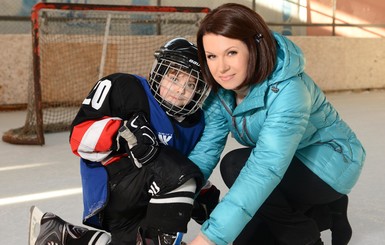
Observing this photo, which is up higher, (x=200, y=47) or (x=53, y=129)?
(x=200, y=47)

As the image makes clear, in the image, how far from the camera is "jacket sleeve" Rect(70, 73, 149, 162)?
1.43 meters

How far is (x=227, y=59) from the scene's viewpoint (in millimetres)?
1294

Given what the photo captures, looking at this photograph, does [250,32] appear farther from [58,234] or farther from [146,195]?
[58,234]

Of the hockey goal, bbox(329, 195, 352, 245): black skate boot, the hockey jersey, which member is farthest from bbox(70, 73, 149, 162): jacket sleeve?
the hockey goal

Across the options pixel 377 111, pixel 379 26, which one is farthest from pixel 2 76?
pixel 379 26

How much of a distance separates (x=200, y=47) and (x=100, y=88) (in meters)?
Result: 0.27

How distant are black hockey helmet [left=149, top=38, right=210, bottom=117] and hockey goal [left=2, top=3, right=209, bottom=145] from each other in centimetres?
278

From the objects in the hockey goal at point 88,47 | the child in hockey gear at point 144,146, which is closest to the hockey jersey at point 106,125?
the child in hockey gear at point 144,146

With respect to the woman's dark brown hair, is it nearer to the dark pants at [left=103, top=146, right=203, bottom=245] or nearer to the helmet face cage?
the helmet face cage

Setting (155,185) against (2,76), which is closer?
(155,185)

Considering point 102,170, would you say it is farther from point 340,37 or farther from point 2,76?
point 340,37

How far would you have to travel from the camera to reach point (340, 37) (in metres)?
6.86

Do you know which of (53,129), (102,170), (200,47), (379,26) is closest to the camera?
(200,47)

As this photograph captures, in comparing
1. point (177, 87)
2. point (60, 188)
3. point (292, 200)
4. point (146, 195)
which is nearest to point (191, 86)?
point (177, 87)
